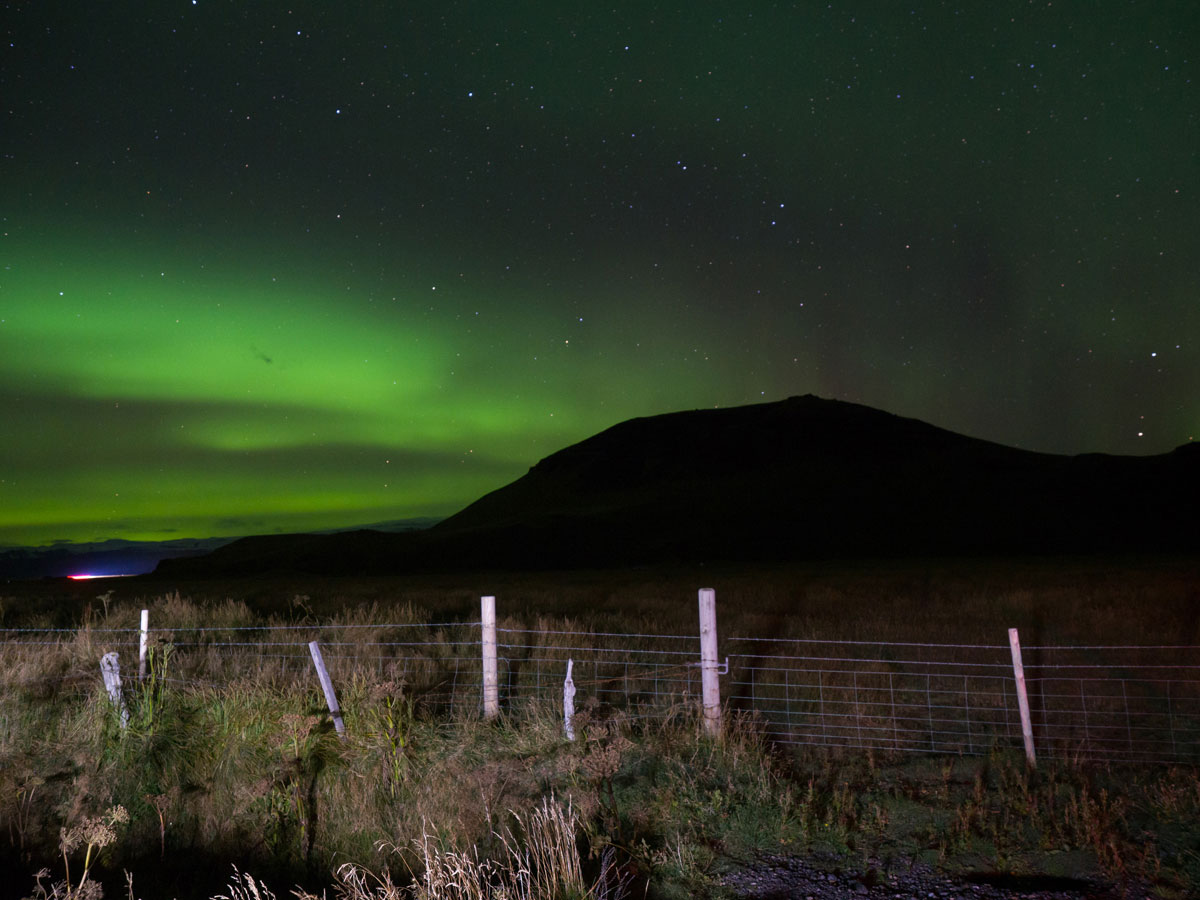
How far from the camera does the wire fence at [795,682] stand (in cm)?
863

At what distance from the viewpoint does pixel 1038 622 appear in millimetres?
16719

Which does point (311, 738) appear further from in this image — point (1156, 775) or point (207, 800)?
point (1156, 775)

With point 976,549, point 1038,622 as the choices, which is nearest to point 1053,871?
point 1038,622

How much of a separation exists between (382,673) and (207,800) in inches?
105

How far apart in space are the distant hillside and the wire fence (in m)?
49.3

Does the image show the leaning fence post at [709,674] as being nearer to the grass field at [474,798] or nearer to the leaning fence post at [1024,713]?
the grass field at [474,798]

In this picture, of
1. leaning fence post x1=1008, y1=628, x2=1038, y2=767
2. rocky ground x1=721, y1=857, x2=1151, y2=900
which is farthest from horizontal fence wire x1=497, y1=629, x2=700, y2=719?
leaning fence post x1=1008, y1=628, x2=1038, y2=767

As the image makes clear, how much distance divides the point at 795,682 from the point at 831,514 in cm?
7557

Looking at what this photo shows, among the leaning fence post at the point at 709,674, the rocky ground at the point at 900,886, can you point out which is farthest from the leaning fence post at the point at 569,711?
the rocky ground at the point at 900,886

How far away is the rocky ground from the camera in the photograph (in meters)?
5.12

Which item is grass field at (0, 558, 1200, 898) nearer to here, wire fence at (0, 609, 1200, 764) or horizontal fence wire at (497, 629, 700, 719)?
wire fence at (0, 609, 1200, 764)

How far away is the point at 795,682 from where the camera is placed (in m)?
11.1

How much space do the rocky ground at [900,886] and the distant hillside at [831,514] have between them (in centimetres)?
5604

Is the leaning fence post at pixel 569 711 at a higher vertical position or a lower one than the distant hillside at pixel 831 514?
lower
